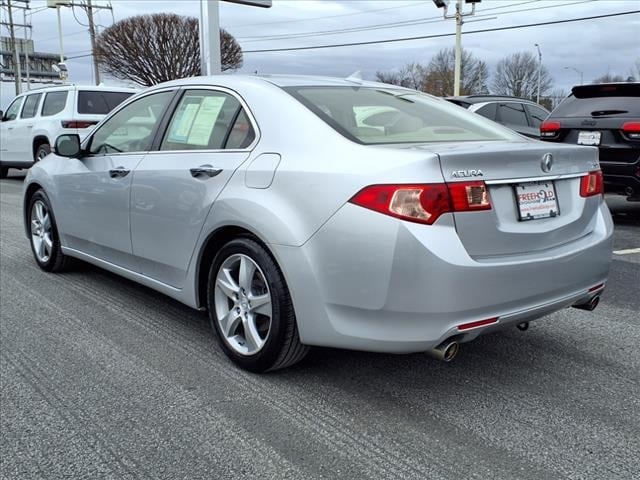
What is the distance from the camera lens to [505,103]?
36.0 ft

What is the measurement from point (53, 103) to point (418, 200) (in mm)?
11727

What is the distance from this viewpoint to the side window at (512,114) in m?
10.8

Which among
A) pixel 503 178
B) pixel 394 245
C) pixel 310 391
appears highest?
pixel 503 178

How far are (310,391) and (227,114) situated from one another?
1.59 meters

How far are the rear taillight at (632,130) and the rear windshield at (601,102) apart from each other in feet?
0.49

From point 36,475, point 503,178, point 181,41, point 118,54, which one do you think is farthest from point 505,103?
point 118,54

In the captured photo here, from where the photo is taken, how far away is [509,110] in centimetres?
1101

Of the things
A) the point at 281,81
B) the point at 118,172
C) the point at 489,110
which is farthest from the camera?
the point at 489,110

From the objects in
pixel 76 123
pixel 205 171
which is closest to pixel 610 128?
pixel 205 171

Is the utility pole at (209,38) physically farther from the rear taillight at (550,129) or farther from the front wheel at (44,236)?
the front wheel at (44,236)

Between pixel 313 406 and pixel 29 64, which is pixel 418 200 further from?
pixel 29 64

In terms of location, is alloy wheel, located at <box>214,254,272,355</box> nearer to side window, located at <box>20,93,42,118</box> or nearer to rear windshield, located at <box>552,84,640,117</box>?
rear windshield, located at <box>552,84,640,117</box>

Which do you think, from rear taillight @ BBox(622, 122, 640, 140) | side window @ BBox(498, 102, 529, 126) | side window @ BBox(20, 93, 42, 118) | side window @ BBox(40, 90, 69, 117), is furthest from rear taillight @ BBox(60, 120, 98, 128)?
rear taillight @ BBox(622, 122, 640, 140)

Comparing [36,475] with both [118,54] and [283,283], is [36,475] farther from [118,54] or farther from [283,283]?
[118,54]
